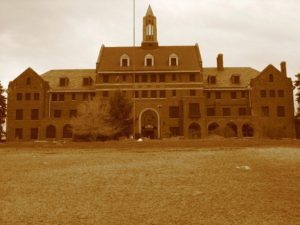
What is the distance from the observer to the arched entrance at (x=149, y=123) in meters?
52.1

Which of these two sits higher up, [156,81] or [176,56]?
[176,56]

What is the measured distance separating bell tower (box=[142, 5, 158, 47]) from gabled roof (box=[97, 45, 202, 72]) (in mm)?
1094

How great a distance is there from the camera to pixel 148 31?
60.2 meters

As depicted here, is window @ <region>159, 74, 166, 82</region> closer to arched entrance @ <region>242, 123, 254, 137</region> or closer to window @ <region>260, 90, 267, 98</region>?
arched entrance @ <region>242, 123, 254, 137</region>

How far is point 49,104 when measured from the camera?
187 ft

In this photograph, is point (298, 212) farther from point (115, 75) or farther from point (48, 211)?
point (115, 75)

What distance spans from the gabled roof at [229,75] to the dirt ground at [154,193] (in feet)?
137

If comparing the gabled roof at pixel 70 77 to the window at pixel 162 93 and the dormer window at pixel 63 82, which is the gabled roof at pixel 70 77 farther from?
the window at pixel 162 93

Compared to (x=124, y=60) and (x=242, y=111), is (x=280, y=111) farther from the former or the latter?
(x=124, y=60)

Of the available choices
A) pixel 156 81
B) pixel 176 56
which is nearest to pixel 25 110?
pixel 156 81

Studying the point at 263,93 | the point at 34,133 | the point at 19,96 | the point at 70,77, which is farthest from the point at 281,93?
the point at 19,96

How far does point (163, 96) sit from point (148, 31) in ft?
41.5

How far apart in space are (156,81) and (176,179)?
4245cm

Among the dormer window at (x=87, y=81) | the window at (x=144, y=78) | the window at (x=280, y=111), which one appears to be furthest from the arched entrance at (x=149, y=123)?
the window at (x=280, y=111)
